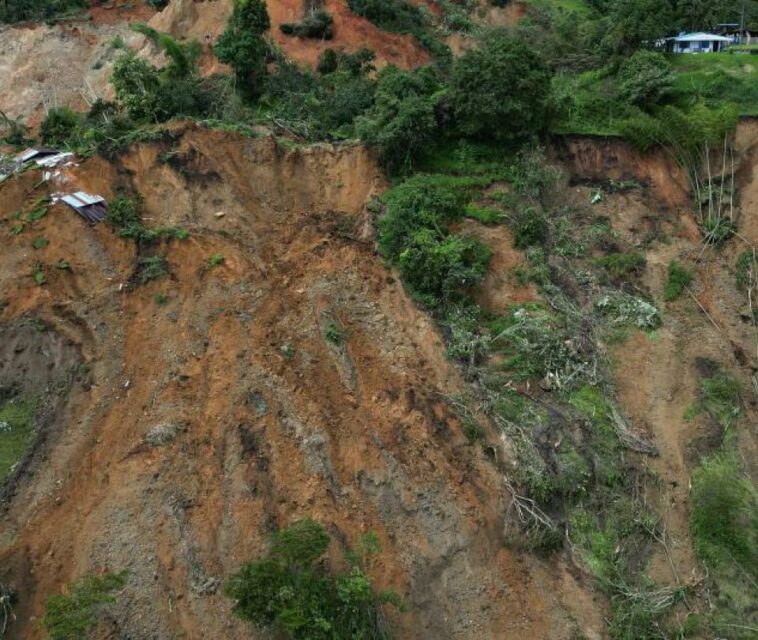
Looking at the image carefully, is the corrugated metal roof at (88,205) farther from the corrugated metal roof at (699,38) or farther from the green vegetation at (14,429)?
the corrugated metal roof at (699,38)

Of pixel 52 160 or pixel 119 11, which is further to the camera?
pixel 119 11

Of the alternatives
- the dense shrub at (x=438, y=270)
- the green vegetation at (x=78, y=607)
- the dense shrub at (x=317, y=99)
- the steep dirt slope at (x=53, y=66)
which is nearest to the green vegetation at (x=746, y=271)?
the dense shrub at (x=438, y=270)

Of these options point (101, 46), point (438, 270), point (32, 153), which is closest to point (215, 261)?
point (438, 270)

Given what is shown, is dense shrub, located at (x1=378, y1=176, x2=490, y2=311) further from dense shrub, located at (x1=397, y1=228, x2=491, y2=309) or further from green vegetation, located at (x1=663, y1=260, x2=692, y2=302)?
green vegetation, located at (x1=663, y1=260, x2=692, y2=302)

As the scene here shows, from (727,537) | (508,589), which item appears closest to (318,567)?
(508,589)

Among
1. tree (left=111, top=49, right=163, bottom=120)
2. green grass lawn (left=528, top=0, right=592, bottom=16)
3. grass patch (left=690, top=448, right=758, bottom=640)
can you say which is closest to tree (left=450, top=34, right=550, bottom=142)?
tree (left=111, top=49, right=163, bottom=120)

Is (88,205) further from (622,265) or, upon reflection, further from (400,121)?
(622,265)
